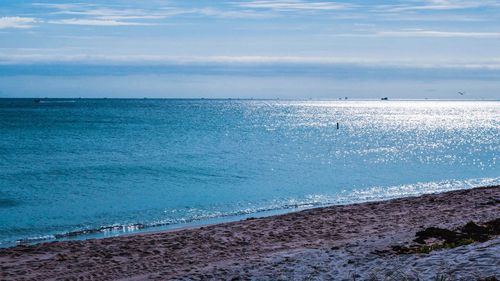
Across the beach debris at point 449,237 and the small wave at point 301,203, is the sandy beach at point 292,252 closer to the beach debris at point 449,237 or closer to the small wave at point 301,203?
the beach debris at point 449,237

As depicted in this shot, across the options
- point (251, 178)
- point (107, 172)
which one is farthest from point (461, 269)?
point (107, 172)

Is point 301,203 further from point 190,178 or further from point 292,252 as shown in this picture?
point 292,252

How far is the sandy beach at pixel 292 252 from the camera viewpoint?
39.0 feet

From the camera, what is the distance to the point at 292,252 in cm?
1477

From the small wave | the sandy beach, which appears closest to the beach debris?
the sandy beach

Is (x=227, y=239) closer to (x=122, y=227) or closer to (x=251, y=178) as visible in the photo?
(x=122, y=227)

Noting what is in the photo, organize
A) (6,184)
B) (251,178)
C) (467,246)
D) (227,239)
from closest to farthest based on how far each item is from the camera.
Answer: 1. (467,246)
2. (227,239)
3. (6,184)
4. (251,178)

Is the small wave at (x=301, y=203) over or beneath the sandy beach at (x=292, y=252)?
beneath

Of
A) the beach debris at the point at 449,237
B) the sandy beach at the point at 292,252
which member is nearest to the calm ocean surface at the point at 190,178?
the sandy beach at the point at 292,252

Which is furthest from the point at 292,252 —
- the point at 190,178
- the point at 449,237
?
the point at 190,178

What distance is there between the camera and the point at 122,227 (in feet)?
72.9

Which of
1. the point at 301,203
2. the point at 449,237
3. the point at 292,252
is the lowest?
the point at 301,203

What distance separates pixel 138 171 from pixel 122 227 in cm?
1616

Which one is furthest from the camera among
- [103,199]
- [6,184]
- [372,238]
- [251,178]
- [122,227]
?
[251,178]
